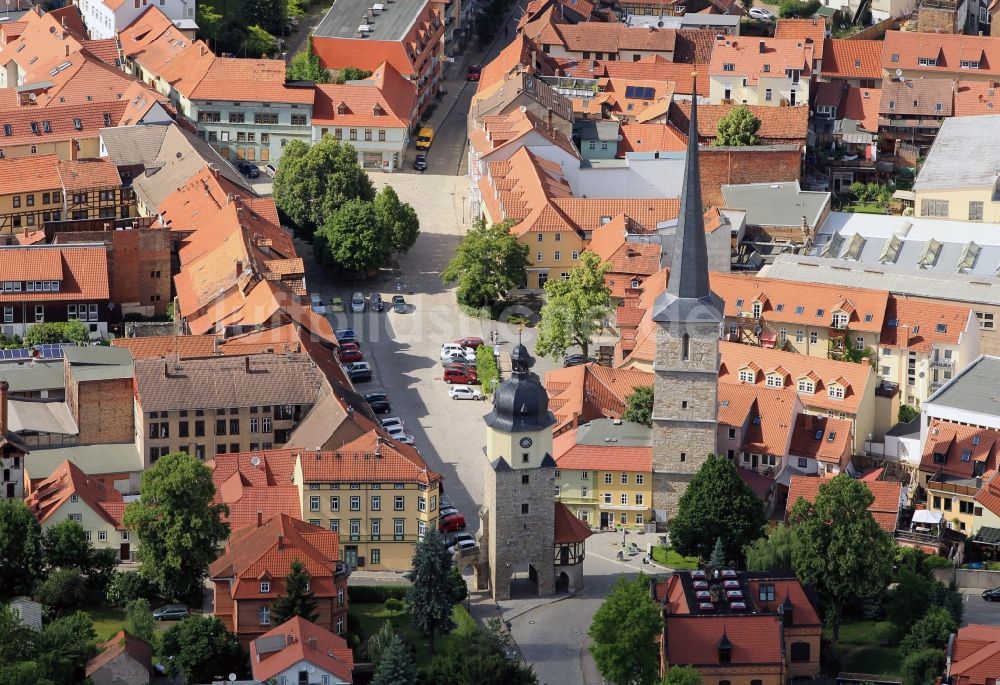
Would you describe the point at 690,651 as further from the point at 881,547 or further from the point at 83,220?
the point at 83,220

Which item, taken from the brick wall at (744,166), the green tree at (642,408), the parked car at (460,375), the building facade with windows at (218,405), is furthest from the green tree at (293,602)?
the brick wall at (744,166)

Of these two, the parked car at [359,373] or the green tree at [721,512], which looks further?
the parked car at [359,373]

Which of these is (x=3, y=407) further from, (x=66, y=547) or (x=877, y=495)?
(x=877, y=495)

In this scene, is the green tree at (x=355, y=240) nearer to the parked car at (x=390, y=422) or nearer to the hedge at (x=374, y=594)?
the parked car at (x=390, y=422)

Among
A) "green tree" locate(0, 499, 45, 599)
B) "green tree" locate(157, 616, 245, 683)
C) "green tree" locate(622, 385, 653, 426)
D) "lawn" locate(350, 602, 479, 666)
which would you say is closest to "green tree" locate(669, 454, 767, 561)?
"green tree" locate(622, 385, 653, 426)

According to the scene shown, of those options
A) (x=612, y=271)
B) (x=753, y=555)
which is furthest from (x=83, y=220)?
(x=753, y=555)

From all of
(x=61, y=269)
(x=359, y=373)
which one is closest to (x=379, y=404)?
(x=359, y=373)
